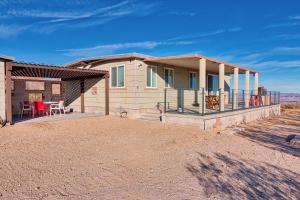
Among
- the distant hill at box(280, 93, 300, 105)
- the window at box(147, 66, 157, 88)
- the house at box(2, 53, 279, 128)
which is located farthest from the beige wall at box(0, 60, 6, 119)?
the distant hill at box(280, 93, 300, 105)

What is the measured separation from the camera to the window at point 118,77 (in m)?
11.9

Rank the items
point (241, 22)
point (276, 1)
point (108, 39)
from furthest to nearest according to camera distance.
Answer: point (108, 39) → point (241, 22) → point (276, 1)

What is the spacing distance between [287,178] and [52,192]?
410 centimetres

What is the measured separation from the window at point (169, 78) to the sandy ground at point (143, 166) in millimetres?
5596

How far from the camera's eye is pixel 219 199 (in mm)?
3266

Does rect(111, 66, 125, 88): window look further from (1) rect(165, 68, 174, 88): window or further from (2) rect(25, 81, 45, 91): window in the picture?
(2) rect(25, 81, 45, 91): window

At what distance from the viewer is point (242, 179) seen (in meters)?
4.09

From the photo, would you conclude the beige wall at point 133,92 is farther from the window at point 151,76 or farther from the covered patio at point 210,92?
the covered patio at point 210,92

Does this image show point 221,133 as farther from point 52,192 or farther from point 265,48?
point 265,48

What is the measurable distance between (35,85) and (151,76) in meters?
7.95

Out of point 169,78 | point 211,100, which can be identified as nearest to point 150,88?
point 169,78

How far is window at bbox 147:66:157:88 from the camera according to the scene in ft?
39.4

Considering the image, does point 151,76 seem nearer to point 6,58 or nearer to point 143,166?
point 6,58

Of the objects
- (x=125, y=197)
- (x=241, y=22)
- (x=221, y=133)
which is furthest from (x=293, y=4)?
(x=125, y=197)
